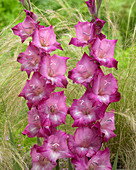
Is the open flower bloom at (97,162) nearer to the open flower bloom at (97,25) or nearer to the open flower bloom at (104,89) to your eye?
the open flower bloom at (104,89)

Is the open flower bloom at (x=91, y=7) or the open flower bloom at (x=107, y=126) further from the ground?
the open flower bloom at (x=91, y=7)

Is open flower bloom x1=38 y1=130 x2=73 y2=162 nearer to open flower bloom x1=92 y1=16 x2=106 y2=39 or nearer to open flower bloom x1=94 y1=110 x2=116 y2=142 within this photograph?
open flower bloom x1=94 y1=110 x2=116 y2=142

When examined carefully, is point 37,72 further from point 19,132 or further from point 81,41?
point 19,132

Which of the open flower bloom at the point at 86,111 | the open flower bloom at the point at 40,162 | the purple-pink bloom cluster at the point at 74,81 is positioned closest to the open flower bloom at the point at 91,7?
the purple-pink bloom cluster at the point at 74,81

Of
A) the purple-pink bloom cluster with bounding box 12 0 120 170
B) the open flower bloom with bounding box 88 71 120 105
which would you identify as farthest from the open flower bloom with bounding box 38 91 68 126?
the open flower bloom with bounding box 88 71 120 105

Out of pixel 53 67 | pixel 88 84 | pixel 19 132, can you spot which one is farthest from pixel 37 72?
pixel 19 132
